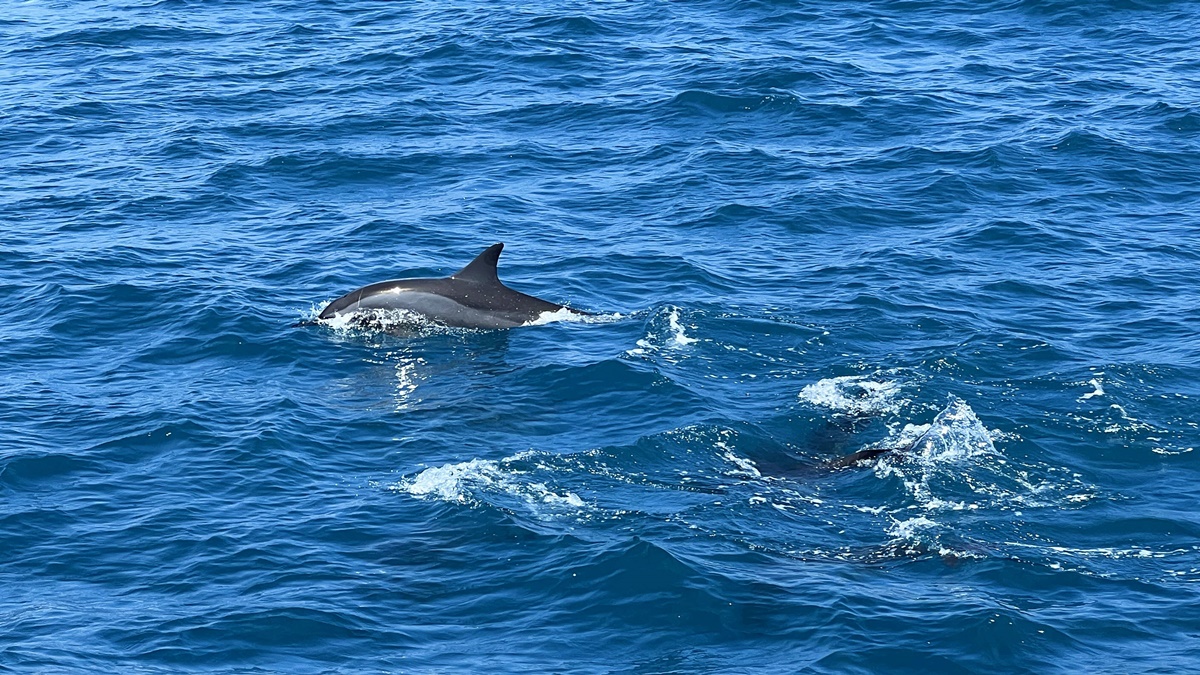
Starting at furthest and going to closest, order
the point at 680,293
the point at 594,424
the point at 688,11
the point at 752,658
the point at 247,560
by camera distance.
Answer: the point at 688,11
the point at 680,293
the point at 594,424
the point at 247,560
the point at 752,658

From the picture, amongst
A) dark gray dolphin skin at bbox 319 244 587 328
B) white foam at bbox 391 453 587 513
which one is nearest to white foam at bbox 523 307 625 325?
dark gray dolphin skin at bbox 319 244 587 328

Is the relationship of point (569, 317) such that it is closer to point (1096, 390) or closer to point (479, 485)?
point (479, 485)

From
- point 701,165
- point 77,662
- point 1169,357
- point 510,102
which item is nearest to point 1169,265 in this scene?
point 1169,357

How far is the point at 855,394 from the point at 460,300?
8.17 m

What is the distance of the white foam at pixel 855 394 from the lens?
27328 millimetres

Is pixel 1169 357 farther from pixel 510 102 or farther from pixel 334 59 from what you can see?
pixel 334 59

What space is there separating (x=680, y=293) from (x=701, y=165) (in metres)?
7.80

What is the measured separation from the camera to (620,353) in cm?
2981

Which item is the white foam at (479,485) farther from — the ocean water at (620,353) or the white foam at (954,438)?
the white foam at (954,438)

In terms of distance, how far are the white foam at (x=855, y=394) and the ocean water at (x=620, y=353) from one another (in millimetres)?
85

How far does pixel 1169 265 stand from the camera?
33.2 metres

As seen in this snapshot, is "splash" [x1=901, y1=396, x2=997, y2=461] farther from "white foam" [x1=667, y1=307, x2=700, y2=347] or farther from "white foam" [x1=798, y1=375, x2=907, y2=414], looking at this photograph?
"white foam" [x1=667, y1=307, x2=700, y2=347]

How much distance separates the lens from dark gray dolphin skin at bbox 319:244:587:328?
31219 millimetres

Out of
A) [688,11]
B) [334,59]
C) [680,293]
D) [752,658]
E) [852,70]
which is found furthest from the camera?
[688,11]
